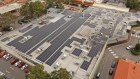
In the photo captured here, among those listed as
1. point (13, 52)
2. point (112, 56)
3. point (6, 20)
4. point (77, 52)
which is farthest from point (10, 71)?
point (112, 56)

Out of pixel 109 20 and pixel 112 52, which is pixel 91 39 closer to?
pixel 112 52

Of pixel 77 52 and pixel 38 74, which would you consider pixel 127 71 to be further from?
pixel 38 74

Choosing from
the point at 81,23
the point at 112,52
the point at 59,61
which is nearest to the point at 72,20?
the point at 81,23

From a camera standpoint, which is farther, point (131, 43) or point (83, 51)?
point (131, 43)

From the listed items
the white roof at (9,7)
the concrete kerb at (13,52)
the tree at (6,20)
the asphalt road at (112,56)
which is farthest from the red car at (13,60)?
the white roof at (9,7)

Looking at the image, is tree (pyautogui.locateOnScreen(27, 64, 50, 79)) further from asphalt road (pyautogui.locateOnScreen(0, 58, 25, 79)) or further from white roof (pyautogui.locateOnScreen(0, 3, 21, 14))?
white roof (pyautogui.locateOnScreen(0, 3, 21, 14))

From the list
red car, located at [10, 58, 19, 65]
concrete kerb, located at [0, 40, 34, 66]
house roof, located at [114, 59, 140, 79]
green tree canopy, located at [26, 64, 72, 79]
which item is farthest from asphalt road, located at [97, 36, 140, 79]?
red car, located at [10, 58, 19, 65]
